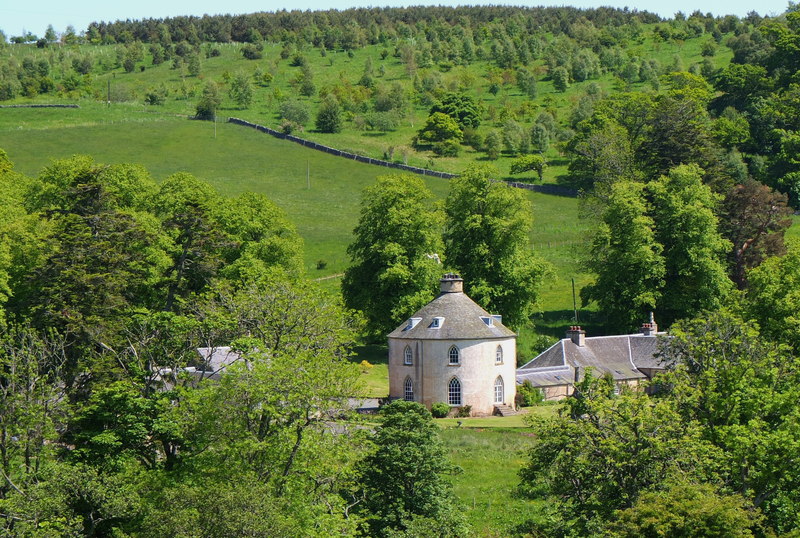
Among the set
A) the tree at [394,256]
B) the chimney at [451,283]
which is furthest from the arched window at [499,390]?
the tree at [394,256]

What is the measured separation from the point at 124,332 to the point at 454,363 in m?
23.4

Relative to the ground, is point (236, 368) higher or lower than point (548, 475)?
higher

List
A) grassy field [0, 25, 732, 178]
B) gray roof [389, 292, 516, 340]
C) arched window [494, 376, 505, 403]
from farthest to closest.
A: grassy field [0, 25, 732, 178], arched window [494, 376, 505, 403], gray roof [389, 292, 516, 340]

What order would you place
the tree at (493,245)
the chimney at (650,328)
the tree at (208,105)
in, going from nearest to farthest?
the chimney at (650,328) < the tree at (493,245) < the tree at (208,105)

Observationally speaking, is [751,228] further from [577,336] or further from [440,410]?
[440,410]

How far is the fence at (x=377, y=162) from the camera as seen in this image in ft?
413

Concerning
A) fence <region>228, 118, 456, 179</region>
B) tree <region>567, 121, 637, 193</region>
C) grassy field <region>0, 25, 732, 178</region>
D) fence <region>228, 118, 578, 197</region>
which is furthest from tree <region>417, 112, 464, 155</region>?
tree <region>567, 121, 637, 193</region>

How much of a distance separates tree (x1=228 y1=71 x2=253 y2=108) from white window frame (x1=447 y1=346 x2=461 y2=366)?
10549 cm

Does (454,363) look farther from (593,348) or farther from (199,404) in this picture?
(199,404)

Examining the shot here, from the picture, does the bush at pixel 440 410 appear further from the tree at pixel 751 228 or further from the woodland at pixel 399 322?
the tree at pixel 751 228

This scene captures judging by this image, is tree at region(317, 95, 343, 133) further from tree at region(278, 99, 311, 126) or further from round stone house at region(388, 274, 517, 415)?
round stone house at region(388, 274, 517, 415)

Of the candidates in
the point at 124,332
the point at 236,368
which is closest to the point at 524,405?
the point at 124,332

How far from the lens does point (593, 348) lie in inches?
3068

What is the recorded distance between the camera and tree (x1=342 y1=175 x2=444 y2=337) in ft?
262
